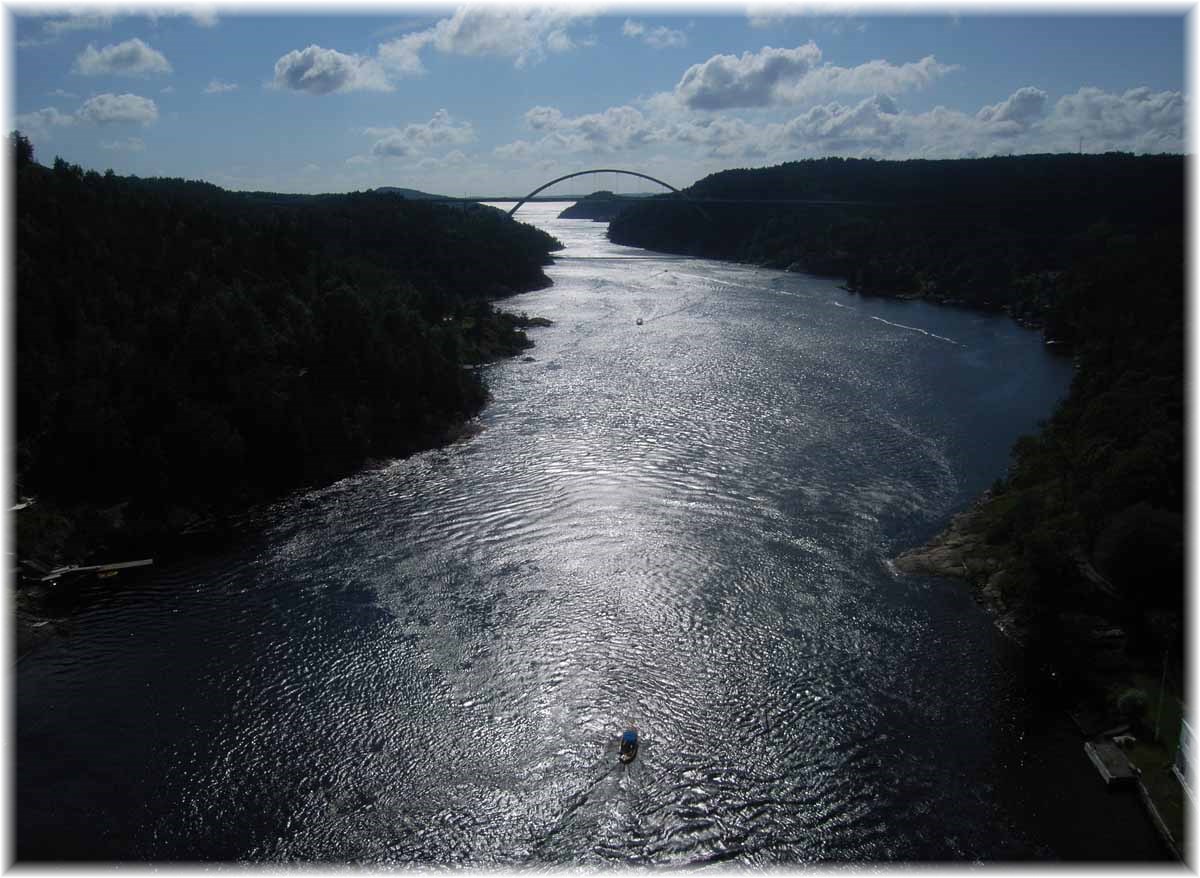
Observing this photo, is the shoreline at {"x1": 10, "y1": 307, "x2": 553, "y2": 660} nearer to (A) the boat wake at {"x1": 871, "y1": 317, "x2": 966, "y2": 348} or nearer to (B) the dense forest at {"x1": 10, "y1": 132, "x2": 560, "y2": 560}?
(B) the dense forest at {"x1": 10, "y1": 132, "x2": 560, "y2": 560}

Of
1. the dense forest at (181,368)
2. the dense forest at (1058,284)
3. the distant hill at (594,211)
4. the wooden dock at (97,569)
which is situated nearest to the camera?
the dense forest at (1058,284)

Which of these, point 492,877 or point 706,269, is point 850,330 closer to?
point 706,269

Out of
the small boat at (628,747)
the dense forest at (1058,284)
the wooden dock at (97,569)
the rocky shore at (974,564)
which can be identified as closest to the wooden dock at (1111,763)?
the dense forest at (1058,284)

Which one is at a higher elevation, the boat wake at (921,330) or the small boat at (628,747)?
the small boat at (628,747)

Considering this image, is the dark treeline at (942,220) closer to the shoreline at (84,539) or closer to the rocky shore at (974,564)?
the rocky shore at (974,564)

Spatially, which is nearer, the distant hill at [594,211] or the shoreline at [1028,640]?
the shoreline at [1028,640]

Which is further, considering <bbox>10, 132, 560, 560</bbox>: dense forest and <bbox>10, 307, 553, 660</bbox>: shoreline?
<bbox>10, 132, 560, 560</bbox>: dense forest

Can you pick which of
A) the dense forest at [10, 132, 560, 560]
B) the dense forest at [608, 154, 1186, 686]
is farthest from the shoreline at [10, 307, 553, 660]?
the dense forest at [608, 154, 1186, 686]

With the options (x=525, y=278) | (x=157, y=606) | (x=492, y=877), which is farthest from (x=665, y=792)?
(x=525, y=278)
